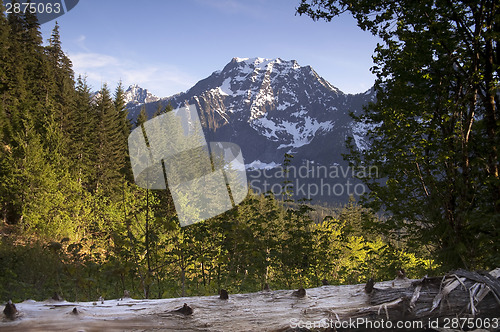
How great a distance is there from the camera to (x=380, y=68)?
6230mm

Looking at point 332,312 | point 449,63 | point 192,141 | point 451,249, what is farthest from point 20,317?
point 192,141

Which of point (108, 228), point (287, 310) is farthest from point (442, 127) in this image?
point (108, 228)

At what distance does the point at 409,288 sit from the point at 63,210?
2152cm

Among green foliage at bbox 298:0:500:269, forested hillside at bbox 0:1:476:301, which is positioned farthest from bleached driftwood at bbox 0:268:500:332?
green foliage at bbox 298:0:500:269

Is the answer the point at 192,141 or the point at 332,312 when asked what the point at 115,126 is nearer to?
the point at 192,141

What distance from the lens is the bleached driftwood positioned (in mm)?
1296

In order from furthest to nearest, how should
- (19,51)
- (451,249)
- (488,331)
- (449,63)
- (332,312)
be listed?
(19,51), (449,63), (451,249), (332,312), (488,331)

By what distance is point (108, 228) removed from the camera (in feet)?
57.6

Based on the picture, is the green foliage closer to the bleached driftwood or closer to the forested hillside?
the forested hillside

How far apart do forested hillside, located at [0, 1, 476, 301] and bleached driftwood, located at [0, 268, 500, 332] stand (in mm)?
2751

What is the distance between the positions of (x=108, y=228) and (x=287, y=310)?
60.8 ft

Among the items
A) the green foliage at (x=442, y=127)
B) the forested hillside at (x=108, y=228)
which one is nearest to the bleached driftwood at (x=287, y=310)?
the forested hillside at (x=108, y=228)

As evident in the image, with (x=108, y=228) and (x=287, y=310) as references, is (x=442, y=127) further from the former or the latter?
(x=108, y=228)

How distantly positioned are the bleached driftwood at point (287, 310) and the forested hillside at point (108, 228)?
2.75 m
